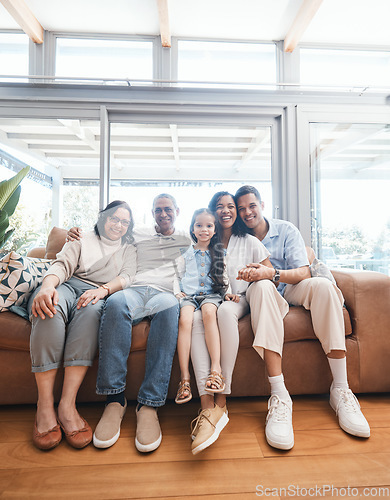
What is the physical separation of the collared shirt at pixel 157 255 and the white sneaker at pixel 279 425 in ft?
2.34

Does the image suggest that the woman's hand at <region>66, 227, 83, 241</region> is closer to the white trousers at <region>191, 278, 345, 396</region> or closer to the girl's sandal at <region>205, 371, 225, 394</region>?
the white trousers at <region>191, 278, 345, 396</region>

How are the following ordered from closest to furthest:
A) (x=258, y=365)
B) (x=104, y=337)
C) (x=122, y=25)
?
(x=104, y=337), (x=258, y=365), (x=122, y=25)

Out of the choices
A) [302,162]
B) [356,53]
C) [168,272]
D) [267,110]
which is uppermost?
[356,53]

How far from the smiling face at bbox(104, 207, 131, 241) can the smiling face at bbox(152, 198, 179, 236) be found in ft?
0.67

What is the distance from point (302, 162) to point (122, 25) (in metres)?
1.89

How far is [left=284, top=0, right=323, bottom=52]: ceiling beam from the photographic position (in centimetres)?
211

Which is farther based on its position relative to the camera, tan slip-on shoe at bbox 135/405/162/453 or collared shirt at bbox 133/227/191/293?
collared shirt at bbox 133/227/191/293

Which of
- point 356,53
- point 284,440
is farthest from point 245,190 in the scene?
point 356,53

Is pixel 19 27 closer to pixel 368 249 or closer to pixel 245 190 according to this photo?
pixel 245 190

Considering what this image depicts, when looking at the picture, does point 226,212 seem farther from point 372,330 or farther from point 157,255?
point 372,330

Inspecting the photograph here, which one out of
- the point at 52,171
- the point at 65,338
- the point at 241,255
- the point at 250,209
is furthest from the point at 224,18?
the point at 65,338

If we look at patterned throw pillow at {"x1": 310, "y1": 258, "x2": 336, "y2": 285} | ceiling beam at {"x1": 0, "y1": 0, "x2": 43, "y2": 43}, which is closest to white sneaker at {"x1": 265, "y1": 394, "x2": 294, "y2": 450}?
patterned throw pillow at {"x1": 310, "y1": 258, "x2": 336, "y2": 285}

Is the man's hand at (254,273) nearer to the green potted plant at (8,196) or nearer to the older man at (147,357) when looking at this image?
the older man at (147,357)

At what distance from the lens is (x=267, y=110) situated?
2592 millimetres
